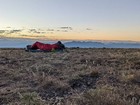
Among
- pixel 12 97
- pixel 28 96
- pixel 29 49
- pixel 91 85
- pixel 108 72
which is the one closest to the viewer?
pixel 28 96

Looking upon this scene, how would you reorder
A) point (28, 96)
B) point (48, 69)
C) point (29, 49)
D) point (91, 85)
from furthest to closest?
point (29, 49) → point (48, 69) → point (91, 85) → point (28, 96)

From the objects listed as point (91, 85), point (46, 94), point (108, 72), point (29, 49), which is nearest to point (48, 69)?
point (108, 72)

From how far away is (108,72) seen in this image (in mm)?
14273

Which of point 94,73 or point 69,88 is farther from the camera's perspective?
point 94,73

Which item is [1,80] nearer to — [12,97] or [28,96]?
[12,97]

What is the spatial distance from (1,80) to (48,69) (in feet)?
10.2

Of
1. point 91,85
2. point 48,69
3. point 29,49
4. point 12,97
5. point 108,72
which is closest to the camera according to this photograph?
point 12,97

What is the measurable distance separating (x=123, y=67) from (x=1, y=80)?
5.89 metres

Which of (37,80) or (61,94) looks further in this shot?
(37,80)

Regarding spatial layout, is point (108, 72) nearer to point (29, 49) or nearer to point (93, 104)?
point (93, 104)

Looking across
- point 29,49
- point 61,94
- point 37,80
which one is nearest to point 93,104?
point 61,94

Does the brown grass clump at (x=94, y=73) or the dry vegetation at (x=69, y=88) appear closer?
the dry vegetation at (x=69, y=88)

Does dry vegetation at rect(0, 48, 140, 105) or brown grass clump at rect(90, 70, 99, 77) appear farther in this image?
brown grass clump at rect(90, 70, 99, 77)

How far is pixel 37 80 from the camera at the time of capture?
12.0 metres
